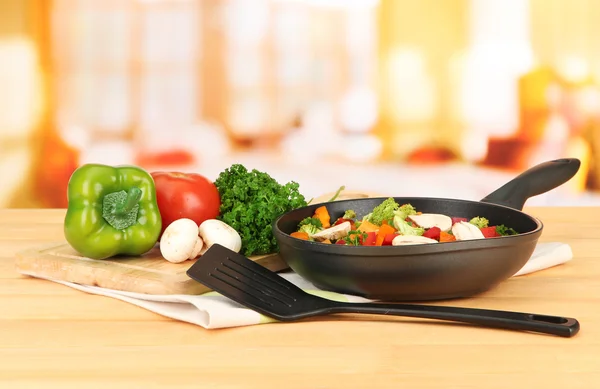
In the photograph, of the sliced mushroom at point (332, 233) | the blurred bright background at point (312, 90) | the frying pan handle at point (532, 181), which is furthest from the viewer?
the blurred bright background at point (312, 90)

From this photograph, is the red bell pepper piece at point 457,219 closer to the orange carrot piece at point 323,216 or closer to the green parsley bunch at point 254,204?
the orange carrot piece at point 323,216

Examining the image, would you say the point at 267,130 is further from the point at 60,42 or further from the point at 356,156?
the point at 60,42

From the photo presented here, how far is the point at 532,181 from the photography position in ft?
5.20

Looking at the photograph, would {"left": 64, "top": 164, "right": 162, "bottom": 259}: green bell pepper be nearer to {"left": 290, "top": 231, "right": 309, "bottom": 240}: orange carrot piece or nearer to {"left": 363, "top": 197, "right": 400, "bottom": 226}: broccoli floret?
{"left": 290, "top": 231, "right": 309, "bottom": 240}: orange carrot piece

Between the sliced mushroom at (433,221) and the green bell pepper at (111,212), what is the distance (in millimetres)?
532

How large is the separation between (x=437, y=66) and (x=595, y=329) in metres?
4.52

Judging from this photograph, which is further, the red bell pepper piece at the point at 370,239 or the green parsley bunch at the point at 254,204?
the green parsley bunch at the point at 254,204

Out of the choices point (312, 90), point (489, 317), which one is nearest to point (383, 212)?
point (489, 317)

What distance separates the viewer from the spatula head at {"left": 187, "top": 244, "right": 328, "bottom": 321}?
3.66 ft

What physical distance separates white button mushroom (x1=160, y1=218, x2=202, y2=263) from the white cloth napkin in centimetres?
16

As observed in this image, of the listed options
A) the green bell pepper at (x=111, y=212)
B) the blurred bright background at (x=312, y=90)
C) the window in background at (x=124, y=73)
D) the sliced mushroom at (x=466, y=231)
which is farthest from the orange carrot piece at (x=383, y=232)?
the window in background at (x=124, y=73)

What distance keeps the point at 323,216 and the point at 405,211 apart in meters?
0.16

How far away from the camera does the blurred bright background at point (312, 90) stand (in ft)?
17.4

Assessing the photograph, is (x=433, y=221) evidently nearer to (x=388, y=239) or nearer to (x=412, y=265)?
(x=388, y=239)
